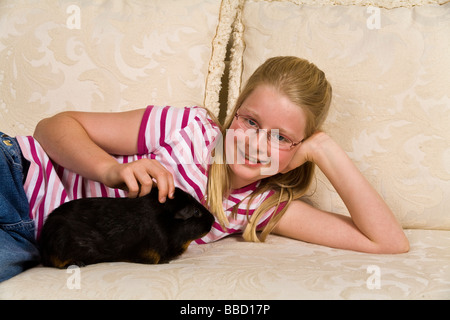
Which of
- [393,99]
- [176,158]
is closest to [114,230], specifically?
[176,158]

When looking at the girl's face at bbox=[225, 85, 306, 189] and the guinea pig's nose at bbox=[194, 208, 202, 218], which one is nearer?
the guinea pig's nose at bbox=[194, 208, 202, 218]

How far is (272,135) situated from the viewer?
108 centimetres

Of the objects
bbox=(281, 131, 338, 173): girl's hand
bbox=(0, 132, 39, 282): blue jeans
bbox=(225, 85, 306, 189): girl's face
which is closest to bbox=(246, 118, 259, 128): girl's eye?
bbox=(225, 85, 306, 189): girl's face

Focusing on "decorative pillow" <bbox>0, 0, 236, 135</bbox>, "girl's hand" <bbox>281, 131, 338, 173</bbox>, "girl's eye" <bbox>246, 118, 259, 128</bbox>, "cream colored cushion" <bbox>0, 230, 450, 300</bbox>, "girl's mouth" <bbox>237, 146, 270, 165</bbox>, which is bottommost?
"cream colored cushion" <bbox>0, 230, 450, 300</bbox>

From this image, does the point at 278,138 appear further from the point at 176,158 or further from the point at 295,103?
the point at 176,158

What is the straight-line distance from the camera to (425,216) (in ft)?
4.17

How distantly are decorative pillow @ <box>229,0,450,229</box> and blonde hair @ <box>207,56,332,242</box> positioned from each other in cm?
11

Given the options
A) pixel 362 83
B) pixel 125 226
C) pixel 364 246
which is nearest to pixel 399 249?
pixel 364 246

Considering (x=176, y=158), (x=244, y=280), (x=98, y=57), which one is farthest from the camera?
(x=98, y=57)

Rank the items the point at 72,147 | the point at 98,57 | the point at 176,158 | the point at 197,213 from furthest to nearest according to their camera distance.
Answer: the point at 98,57 < the point at 176,158 < the point at 72,147 < the point at 197,213

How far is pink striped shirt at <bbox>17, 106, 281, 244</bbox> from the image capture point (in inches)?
44.5

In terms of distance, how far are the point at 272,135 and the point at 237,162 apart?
11cm

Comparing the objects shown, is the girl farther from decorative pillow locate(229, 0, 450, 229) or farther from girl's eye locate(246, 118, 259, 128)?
decorative pillow locate(229, 0, 450, 229)

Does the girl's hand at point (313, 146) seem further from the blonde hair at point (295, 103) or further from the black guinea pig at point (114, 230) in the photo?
the black guinea pig at point (114, 230)
